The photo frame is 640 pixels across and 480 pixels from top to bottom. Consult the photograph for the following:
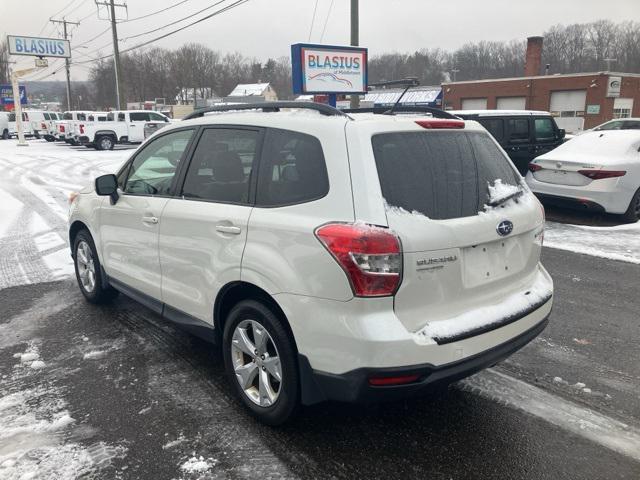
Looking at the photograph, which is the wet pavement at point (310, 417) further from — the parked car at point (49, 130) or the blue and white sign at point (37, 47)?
the blue and white sign at point (37, 47)

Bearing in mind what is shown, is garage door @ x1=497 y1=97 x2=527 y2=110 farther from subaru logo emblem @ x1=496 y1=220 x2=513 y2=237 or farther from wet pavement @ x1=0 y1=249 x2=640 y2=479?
subaru logo emblem @ x1=496 y1=220 x2=513 y2=237

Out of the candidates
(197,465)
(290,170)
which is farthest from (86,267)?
(290,170)

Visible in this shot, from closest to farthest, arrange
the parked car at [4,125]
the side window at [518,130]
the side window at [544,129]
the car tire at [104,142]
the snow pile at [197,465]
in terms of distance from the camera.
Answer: the snow pile at [197,465]
the side window at [518,130]
the side window at [544,129]
the car tire at [104,142]
the parked car at [4,125]

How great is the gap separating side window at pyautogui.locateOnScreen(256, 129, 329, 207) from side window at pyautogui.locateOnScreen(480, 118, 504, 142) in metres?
9.25

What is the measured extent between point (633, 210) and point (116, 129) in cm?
2496

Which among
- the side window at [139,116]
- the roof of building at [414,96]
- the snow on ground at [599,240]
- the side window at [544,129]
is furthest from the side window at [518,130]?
the roof of building at [414,96]

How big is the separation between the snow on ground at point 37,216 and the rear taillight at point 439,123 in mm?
4981

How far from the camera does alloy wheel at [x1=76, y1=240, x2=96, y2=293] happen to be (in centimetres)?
521

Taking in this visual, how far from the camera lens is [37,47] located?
36031 millimetres

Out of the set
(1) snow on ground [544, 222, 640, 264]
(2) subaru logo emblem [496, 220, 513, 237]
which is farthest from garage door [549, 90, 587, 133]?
(2) subaru logo emblem [496, 220, 513, 237]

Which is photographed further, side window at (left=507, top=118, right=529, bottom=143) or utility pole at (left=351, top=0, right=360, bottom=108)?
utility pole at (left=351, top=0, right=360, bottom=108)

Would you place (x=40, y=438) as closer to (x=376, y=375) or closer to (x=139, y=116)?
(x=376, y=375)

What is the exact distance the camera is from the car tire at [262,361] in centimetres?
292

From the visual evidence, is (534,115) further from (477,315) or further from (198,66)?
(198,66)
